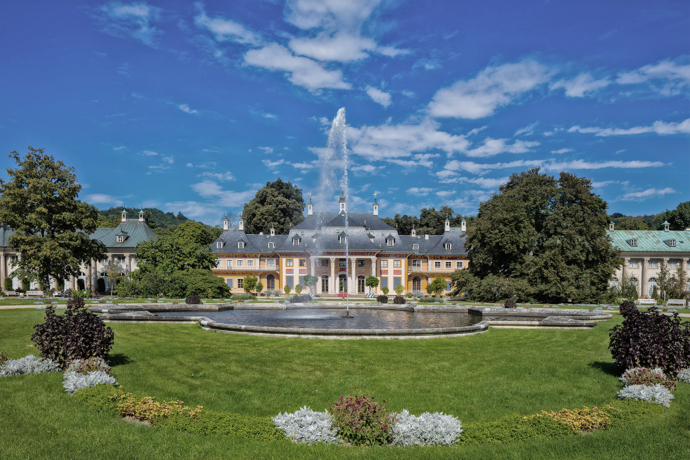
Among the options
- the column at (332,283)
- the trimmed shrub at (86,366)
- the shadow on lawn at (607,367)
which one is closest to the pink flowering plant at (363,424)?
the trimmed shrub at (86,366)

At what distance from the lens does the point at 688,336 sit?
32.1 ft

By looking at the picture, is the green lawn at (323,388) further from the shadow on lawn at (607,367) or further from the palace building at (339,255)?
the palace building at (339,255)

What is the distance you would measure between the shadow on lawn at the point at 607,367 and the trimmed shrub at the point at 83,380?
11409mm

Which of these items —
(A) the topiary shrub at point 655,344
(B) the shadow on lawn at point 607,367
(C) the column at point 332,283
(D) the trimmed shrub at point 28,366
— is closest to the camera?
(D) the trimmed shrub at point 28,366

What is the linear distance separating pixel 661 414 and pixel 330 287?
163ft

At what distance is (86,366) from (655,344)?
40.3ft

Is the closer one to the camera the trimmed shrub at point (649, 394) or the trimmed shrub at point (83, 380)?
the trimmed shrub at point (649, 394)

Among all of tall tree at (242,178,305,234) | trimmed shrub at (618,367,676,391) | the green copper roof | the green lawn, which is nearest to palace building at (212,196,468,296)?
tall tree at (242,178,305,234)

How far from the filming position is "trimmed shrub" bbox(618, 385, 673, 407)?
8148 mm

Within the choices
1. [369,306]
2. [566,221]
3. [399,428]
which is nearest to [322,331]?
[399,428]

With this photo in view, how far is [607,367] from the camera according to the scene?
37.7 ft

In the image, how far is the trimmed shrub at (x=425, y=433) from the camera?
639 cm

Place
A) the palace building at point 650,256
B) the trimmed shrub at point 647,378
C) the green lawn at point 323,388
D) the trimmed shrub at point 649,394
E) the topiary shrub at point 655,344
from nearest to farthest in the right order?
the green lawn at point 323,388, the trimmed shrub at point 649,394, the trimmed shrub at point 647,378, the topiary shrub at point 655,344, the palace building at point 650,256

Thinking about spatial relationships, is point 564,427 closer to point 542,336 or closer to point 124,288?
point 542,336
